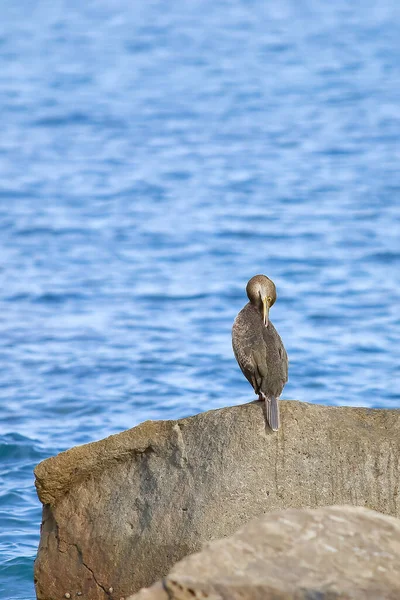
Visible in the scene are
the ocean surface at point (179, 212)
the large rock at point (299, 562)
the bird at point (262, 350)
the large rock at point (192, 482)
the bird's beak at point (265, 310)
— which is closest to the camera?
the large rock at point (299, 562)

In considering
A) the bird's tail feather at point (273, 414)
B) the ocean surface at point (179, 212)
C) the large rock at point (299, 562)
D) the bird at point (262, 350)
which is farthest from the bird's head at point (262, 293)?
the ocean surface at point (179, 212)

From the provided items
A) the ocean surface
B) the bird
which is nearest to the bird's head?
the bird

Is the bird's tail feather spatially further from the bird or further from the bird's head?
the bird's head

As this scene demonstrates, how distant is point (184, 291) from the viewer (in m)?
13.4

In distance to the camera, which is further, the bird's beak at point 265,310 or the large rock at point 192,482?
the bird's beak at point 265,310

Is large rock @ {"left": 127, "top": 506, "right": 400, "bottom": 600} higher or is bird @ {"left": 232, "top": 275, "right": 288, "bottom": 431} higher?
bird @ {"left": 232, "top": 275, "right": 288, "bottom": 431}

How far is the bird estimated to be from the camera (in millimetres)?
5824

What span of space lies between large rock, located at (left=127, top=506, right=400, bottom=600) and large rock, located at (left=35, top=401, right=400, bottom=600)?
1.27m

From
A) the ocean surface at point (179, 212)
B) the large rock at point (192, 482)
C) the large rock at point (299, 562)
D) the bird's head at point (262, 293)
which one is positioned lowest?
the large rock at point (299, 562)

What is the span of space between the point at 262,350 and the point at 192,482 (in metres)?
0.74

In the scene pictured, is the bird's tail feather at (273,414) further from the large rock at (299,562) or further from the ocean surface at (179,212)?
the ocean surface at (179,212)

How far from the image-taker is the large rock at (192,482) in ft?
18.7

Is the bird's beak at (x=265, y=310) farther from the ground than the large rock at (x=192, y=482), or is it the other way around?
the bird's beak at (x=265, y=310)

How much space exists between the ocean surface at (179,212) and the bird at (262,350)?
217cm
